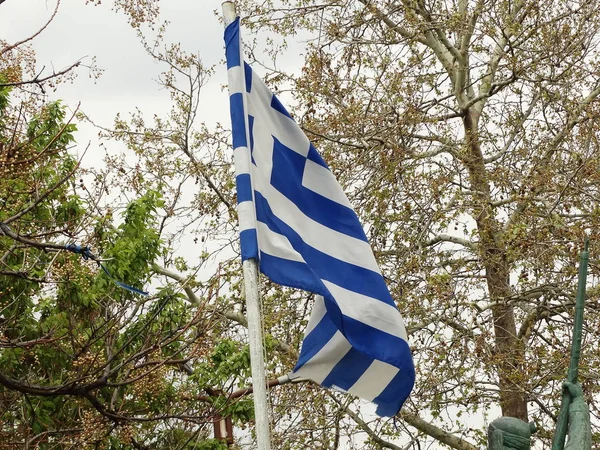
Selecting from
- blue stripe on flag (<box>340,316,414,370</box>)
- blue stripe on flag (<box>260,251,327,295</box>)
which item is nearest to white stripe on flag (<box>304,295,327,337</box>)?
blue stripe on flag (<box>340,316,414,370</box>)

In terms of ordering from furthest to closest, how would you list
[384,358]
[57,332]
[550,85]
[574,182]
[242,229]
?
1. [550,85]
2. [574,182]
3. [57,332]
4. [384,358]
5. [242,229]

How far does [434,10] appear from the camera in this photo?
15438mm

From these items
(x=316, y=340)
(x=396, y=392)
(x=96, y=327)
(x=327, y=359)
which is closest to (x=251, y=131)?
(x=316, y=340)

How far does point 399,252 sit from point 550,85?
3.34 meters

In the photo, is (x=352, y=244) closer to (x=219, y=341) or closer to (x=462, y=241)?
(x=219, y=341)

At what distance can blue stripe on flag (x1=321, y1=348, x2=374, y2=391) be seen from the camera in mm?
6270

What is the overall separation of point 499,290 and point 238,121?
8.54 m

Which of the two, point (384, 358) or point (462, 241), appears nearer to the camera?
point (384, 358)

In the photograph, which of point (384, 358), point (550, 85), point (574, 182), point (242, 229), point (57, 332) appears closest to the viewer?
point (242, 229)

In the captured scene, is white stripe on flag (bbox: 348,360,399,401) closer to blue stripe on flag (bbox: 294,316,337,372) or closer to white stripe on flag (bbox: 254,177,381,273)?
blue stripe on flag (bbox: 294,316,337,372)

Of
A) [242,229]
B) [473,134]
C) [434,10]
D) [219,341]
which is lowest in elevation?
[242,229]

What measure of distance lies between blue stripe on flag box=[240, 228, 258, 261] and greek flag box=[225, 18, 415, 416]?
62mm

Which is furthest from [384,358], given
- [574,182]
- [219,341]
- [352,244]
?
[574,182]

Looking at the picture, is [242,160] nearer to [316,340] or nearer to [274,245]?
[274,245]
